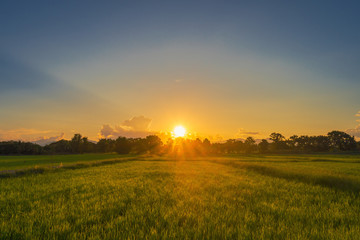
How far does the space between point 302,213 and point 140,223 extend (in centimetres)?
507

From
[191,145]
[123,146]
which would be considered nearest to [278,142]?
[191,145]

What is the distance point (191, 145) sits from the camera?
154 metres

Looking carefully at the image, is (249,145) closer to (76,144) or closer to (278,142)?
(278,142)

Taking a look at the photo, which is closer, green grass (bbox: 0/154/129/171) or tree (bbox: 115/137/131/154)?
green grass (bbox: 0/154/129/171)

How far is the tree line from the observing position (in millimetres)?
98738

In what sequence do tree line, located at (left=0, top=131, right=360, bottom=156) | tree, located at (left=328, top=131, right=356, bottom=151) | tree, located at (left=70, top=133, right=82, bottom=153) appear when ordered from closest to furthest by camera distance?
tree line, located at (left=0, top=131, right=360, bottom=156)
tree, located at (left=70, top=133, right=82, bottom=153)
tree, located at (left=328, top=131, right=356, bottom=151)

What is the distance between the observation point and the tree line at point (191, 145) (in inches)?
3887

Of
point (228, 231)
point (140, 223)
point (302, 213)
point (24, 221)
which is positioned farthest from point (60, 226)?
point (302, 213)

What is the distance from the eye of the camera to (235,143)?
5728 inches

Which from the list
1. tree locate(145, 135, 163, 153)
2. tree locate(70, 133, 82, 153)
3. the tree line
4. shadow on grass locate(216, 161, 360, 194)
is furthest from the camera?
tree locate(145, 135, 163, 153)

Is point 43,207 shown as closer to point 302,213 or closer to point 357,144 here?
point 302,213

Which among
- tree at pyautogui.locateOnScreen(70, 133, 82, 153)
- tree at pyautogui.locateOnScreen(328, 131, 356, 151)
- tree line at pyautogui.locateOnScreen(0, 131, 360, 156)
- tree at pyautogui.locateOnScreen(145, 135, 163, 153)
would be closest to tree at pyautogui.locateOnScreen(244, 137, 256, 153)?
tree line at pyautogui.locateOnScreen(0, 131, 360, 156)

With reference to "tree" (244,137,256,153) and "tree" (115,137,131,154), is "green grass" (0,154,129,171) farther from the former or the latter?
"tree" (244,137,256,153)

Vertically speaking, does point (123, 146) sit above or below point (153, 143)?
below
